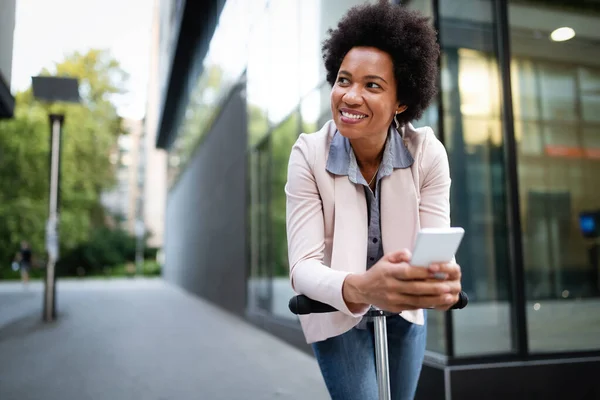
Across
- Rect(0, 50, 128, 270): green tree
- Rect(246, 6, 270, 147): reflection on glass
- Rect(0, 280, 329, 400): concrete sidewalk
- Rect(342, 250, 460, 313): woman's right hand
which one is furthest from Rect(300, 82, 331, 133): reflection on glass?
Rect(0, 50, 128, 270): green tree

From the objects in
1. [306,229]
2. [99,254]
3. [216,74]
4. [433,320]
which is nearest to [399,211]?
[306,229]

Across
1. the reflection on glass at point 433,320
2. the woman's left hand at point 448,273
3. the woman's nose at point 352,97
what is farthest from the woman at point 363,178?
the reflection on glass at point 433,320

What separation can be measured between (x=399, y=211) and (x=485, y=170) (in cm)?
383

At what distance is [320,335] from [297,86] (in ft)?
24.1

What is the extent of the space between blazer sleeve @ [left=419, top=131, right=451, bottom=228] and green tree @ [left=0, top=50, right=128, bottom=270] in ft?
85.7

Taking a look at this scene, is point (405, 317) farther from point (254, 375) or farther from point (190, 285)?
point (190, 285)

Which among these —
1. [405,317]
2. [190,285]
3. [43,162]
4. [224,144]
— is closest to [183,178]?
[190,285]

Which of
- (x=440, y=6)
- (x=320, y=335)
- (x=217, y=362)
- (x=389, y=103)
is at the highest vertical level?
(x=440, y=6)

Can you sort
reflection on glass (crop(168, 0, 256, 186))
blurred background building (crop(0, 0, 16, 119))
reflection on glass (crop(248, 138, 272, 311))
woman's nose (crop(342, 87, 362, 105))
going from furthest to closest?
reflection on glass (crop(168, 0, 256, 186))
reflection on glass (crop(248, 138, 272, 311))
blurred background building (crop(0, 0, 16, 119))
woman's nose (crop(342, 87, 362, 105))

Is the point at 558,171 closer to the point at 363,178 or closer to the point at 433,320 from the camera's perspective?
the point at 433,320

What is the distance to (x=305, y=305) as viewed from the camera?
160cm

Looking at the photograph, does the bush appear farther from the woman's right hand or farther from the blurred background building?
the woman's right hand

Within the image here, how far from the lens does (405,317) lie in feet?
6.30

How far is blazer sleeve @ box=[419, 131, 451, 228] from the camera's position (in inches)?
72.8
